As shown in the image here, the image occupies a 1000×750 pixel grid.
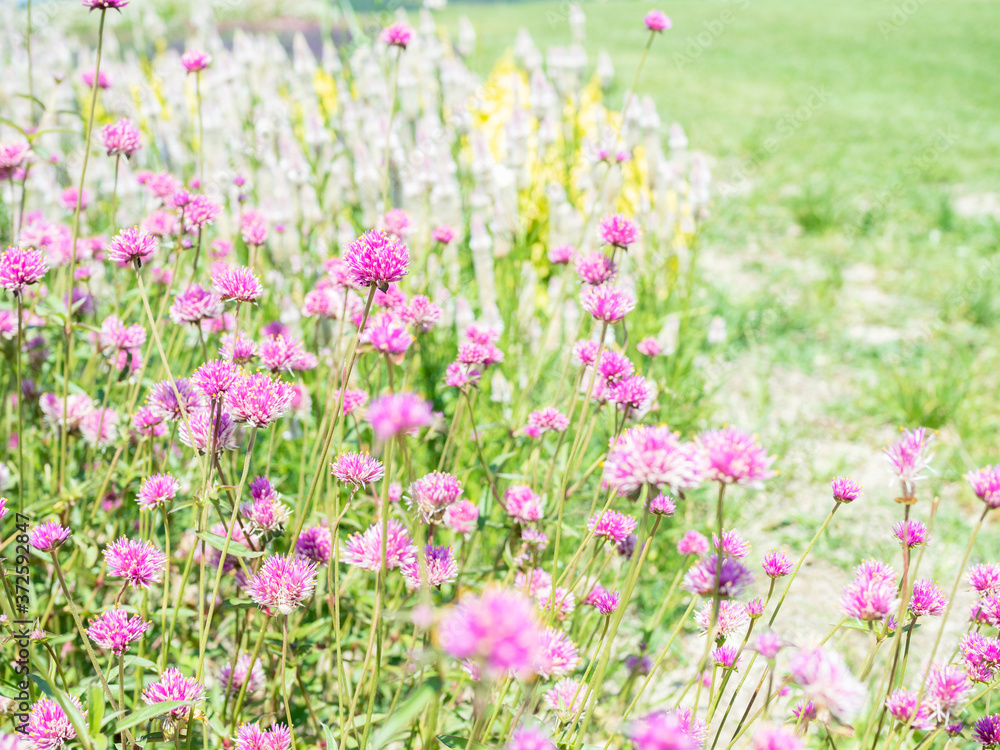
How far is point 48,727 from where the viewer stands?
917 millimetres

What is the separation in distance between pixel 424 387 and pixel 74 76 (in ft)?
13.3

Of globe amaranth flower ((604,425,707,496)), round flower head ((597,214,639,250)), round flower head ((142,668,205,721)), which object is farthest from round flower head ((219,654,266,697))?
round flower head ((597,214,639,250))

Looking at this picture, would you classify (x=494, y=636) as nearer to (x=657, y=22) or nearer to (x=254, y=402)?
(x=254, y=402)

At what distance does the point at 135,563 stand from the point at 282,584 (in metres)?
0.21

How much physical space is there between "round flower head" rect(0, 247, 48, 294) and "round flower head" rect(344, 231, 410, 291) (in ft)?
1.72

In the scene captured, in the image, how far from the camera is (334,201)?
297 centimetres

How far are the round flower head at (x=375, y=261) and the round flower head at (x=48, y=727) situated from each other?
63 centimetres

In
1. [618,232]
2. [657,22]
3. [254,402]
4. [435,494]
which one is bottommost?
[435,494]

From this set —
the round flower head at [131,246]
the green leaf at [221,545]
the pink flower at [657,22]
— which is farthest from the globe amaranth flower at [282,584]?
the pink flower at [657,22]

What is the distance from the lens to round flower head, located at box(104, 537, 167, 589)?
3.29ft

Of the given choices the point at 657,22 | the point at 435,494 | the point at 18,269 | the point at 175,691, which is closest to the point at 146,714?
the point at 175,691

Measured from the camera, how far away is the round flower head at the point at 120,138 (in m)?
1.35

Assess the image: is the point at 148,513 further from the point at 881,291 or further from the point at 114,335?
the point at 881,291

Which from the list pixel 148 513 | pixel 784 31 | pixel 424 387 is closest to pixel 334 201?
pixel 424 387
